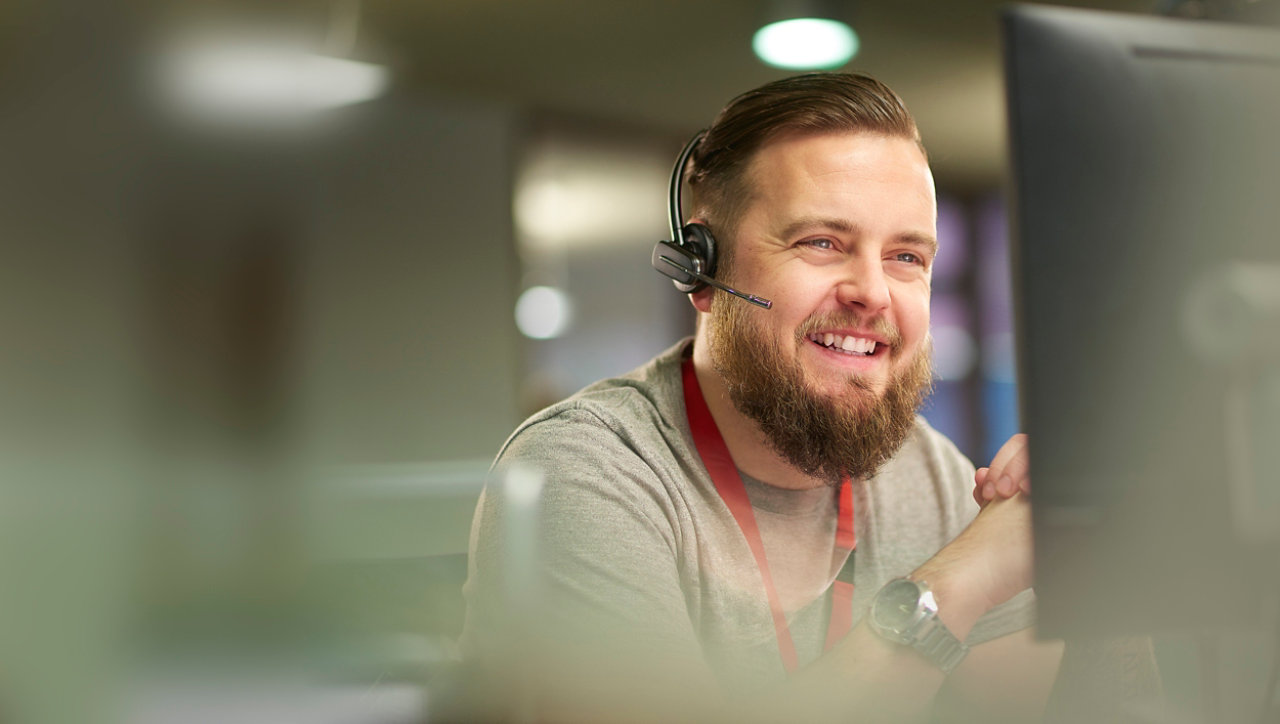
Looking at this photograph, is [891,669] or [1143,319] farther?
[891,669]

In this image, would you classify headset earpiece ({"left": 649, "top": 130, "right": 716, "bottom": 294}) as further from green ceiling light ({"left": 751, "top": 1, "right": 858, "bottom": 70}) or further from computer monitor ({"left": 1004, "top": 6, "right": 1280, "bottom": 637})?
computer monitor ({"left": 1004, "top": 6, "right": 1280, "bottom": 637})

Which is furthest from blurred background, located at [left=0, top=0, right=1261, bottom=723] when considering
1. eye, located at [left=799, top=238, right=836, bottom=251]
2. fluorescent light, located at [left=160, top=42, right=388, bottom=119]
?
eye, located at [left=799, top=238, right=836, bottom=251]

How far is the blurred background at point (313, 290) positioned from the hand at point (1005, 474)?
41 millimetres

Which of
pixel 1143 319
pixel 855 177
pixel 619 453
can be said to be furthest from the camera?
pixel 619 453

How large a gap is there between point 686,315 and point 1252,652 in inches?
20.2

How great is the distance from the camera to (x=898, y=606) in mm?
778

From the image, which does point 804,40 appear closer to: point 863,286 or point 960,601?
point 863,286

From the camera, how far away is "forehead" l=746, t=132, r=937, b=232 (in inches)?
29.6

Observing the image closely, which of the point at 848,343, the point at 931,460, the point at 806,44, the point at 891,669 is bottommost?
the point at 891,669

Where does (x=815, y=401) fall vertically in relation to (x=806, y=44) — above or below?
below

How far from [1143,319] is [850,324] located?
21 centimetres

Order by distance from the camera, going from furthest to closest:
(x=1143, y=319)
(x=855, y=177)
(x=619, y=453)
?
(x=619, y=453) → (x=855, y=177) → (x=1143, y=319)

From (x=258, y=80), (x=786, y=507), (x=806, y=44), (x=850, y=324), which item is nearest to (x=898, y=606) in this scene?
(x=786, y=507)

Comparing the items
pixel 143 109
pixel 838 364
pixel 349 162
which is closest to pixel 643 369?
pixel 838 364
